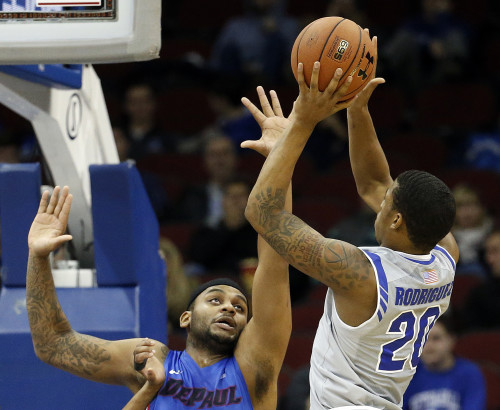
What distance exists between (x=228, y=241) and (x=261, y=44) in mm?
2828

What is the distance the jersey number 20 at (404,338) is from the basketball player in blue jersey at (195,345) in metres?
0.52

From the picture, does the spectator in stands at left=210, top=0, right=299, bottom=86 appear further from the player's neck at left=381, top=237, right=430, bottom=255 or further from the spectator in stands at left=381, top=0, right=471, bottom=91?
the player's neck at left=381, top=237, right=430, bottom=255

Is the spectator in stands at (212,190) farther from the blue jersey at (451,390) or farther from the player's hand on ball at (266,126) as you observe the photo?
the player's hand on ball at (266,126)

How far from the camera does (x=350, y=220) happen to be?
7051mm

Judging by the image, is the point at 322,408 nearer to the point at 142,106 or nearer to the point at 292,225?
the point at 292,225

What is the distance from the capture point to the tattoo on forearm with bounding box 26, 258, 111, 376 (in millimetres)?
3572

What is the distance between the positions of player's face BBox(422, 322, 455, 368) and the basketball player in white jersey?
9.00 ft

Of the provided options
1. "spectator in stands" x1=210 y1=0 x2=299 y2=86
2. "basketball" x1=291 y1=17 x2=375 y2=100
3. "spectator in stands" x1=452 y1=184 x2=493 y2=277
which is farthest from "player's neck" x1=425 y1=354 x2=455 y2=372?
"spectator in stands" x1=210 y1=0 x2=299 y2=86

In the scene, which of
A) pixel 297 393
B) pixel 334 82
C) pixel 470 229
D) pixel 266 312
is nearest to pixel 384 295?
pixel 266 312

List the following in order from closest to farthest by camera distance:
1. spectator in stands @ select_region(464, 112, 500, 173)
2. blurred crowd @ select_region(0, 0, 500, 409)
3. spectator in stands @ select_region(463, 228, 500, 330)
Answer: spectator in stands @ select_region(463, 228, 500, 330) < blurred crowd @ select_region(0, 0, 500, 409) < spectator in stands @ select_region(464, 112, 500, 173)

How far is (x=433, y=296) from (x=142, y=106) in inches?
220

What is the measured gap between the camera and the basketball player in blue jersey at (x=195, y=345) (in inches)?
138

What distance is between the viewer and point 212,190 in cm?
780

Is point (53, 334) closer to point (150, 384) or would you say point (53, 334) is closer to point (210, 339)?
point (150, 384)
